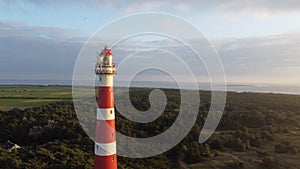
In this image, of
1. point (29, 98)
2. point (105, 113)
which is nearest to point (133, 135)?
point (105, 113)

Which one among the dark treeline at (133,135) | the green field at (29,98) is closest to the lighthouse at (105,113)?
the dark treeline at (133,135)

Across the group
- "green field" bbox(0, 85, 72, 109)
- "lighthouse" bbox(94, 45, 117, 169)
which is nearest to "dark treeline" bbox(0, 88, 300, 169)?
"lighthouse" bbox(94, 45, 117, 169)

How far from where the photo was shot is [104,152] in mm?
14422

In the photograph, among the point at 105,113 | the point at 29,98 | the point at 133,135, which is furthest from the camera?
the point at 29,98

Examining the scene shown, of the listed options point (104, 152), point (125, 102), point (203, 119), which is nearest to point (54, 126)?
point (125, 102)

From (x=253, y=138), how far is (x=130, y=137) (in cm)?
1454

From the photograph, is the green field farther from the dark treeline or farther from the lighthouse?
the lighthouse

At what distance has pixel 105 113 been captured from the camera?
14.0 m

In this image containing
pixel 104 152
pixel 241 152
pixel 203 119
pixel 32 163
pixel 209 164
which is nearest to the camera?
pixel 104 152

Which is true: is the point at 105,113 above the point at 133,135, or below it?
above

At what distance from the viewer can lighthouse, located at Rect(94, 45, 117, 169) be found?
44.6 ft

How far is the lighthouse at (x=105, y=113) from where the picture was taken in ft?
44.6

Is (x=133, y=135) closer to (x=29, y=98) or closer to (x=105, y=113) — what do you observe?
(x=105, y=113)

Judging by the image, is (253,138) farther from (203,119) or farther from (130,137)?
(130,137)
